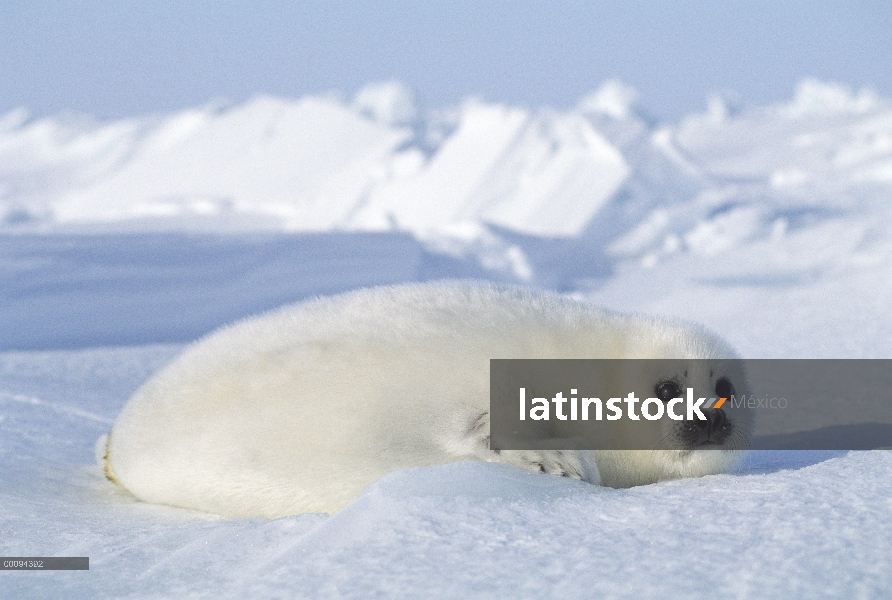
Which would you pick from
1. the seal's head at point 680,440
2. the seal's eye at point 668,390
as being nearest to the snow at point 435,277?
the seal's head at point 680,440

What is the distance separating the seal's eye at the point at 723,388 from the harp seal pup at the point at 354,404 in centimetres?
2

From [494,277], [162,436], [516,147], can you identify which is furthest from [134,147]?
[162,436]

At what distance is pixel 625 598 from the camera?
1078 millimetres

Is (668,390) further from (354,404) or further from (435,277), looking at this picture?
(435,277)

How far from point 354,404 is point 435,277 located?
15.5 ft

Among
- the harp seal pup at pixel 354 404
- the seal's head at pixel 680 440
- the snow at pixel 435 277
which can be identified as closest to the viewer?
the snow at pixel 435 277

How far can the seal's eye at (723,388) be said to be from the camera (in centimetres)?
204

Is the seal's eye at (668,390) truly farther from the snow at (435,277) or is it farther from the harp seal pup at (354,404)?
the snow at (435,277)

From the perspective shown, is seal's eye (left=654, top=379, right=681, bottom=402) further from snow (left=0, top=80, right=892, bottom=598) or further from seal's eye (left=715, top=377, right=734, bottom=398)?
snow (left=0, top=80, right=892, bottom=598)

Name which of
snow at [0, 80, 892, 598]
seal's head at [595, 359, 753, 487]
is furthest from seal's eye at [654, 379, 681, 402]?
snow at [0, 80, 892, 598]

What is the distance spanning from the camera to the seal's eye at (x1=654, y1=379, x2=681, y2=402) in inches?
79.3

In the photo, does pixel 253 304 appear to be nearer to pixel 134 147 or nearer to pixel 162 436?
pixel 162 436

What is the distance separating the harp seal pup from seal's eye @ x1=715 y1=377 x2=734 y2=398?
0.05 feet

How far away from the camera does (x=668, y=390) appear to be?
2.02 metres
